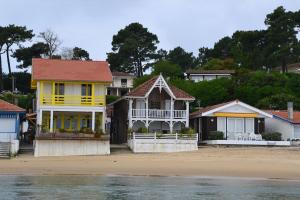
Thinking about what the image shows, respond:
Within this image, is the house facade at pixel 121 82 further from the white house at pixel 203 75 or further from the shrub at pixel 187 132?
Answer: the shrub at pixel 187 132

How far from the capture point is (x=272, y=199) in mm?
26906

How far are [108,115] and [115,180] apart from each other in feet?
104

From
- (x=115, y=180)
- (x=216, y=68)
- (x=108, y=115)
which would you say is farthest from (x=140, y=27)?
(x=115, y=180)

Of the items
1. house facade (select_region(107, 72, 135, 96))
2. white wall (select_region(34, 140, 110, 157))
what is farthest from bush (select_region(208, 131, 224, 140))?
house facade (select_region(107, 72, 135, 96))

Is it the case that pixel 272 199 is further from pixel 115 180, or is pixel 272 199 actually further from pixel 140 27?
pixel 140 27

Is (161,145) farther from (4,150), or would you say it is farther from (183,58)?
(183,58)

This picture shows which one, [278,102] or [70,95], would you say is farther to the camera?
[278,102]

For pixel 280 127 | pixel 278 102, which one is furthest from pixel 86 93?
pixel 278 102

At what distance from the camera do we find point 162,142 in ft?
154

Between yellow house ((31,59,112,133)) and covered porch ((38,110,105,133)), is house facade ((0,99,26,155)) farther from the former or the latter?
covered porch ((38,110,105,133))

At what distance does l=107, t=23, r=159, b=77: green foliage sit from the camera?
98500 mm

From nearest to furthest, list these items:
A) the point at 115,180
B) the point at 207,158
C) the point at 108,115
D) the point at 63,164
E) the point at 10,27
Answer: the point at 115,180 < the point at 63,164 < the point at 207,158 < the point at 108,115 < the point at 10,27

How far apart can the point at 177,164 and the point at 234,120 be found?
42.6ft

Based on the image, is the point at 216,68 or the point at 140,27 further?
the point at 140,27
